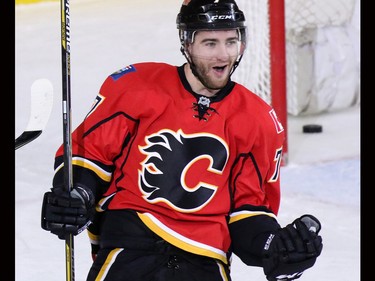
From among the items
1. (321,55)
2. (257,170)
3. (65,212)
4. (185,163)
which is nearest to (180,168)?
(185,163)

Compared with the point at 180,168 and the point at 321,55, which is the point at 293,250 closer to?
the point at 180,168

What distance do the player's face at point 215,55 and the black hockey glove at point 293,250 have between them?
1.12ft

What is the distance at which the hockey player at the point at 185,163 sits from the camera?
2572mm

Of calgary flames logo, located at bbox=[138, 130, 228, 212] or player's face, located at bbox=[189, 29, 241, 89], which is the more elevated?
player's face, located at bbox=[189, 29, 241, 89]

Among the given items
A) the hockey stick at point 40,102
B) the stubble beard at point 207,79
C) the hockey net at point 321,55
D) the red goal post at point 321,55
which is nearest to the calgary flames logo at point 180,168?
the stubble beard at point 207,79

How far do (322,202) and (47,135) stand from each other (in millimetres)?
1124

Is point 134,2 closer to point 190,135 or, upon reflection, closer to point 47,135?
point 47,135

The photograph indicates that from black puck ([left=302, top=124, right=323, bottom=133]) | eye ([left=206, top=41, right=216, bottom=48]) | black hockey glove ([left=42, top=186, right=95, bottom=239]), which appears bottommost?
black puck ([left=302, top=124, right=323, bottom=133])

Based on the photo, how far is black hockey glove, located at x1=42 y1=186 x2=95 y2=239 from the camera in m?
2.46

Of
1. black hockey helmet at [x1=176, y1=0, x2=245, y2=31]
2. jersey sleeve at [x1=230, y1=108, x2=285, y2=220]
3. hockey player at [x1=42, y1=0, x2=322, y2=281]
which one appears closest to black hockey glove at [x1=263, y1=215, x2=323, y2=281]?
hockey player at [x1=42, y1=0, x2=322, y2=281]

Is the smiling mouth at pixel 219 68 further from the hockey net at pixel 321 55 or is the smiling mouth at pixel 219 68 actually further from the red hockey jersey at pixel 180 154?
the hockey net at pixel 321 55

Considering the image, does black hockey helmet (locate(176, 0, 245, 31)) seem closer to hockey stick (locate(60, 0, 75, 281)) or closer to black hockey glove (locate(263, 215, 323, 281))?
hockey stick (locate(60, 0, 75, 281))
